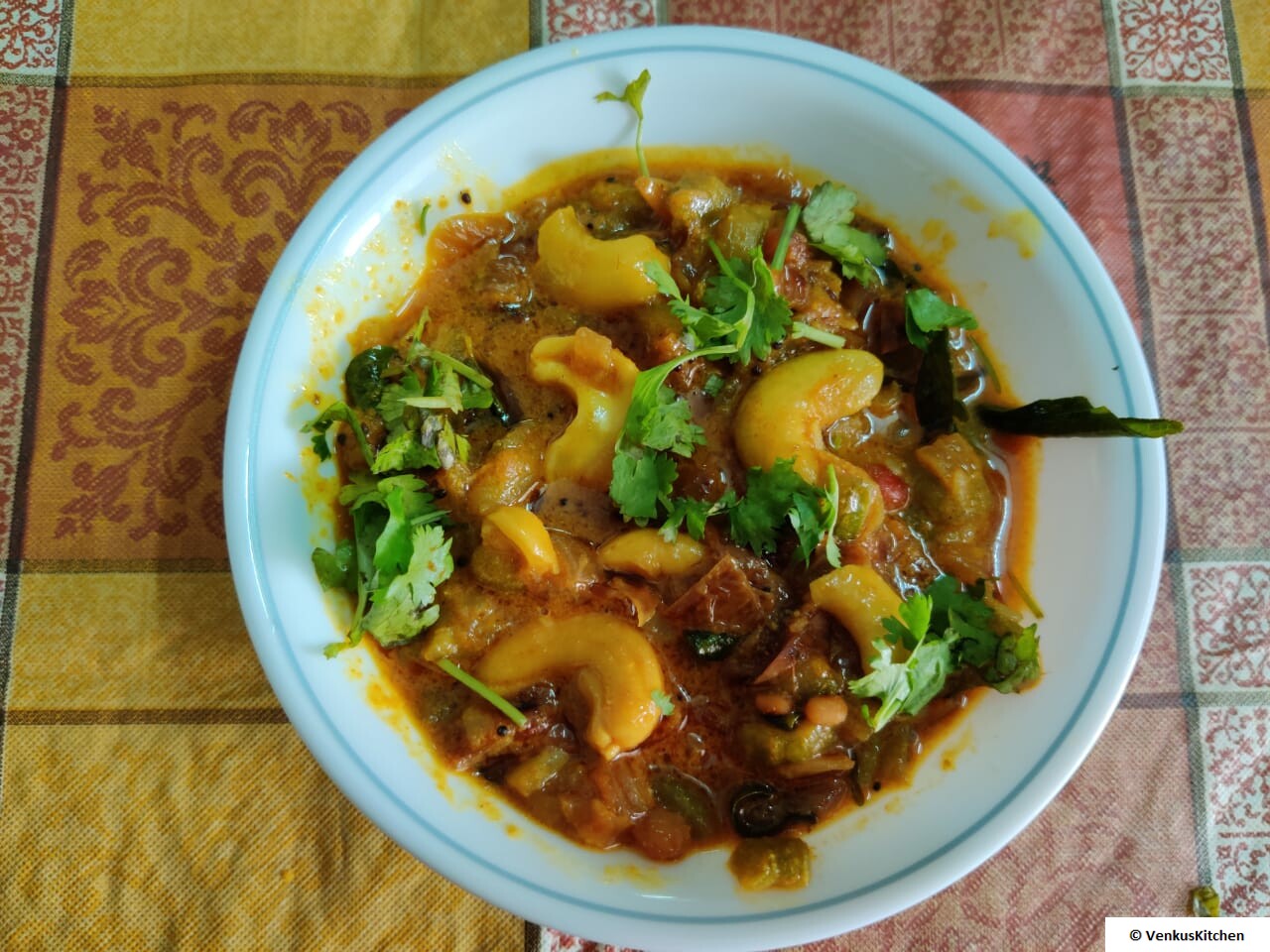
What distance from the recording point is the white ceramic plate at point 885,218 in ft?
6.03

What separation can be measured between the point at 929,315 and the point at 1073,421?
377 millimetres

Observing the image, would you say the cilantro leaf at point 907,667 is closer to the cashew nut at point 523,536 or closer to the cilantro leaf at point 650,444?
the cilantro leaf at point 650,444

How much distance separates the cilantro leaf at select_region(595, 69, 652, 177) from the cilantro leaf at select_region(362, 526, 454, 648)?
Result: 965 millimetres

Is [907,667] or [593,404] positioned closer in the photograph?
[907,667]

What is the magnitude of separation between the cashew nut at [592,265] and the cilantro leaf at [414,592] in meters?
0.62

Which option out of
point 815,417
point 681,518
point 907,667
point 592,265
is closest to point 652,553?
point 681,518

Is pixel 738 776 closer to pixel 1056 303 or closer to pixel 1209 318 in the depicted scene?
pixel 1056 303

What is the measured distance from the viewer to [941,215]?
214 cm

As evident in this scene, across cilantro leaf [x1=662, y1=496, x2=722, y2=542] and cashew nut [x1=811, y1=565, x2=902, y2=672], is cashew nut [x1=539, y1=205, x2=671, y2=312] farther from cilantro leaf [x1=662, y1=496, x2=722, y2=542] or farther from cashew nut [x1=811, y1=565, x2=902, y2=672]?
cashew nut [x1=811, y1=565, x2=902, y2=672]

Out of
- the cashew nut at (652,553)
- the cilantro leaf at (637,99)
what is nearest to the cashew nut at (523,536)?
the cashew nut at (652,553)

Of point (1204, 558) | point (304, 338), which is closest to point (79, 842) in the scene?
point (304, 338)

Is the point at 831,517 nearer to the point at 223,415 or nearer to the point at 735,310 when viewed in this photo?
the point at 735,310

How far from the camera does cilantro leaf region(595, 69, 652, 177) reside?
2.05 meters

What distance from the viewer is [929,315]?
6.82ft
